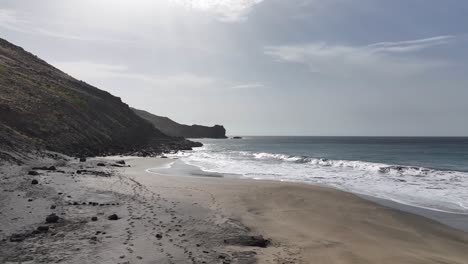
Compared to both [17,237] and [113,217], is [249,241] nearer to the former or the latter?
[113,217]

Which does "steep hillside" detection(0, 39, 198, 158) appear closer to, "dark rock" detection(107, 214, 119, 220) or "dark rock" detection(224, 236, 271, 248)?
"dark rock" detection(107, 214, 119, 220)

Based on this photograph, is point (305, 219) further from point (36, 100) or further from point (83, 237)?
point (36, 100)

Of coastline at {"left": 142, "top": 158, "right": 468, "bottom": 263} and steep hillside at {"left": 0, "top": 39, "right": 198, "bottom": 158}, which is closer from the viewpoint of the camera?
coastline at {"left": 142, "top": 158, "right": 468, "bottom": 263}

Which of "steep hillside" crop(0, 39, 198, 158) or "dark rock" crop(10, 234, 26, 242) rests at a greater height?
"steep hillside" crop(0, 39, 198, 158)

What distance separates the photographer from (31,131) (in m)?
34.0

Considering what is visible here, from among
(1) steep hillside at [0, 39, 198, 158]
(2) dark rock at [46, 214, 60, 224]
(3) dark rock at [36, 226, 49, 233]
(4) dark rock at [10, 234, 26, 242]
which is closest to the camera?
(4) dark rock at [10, 234, 26, 242]

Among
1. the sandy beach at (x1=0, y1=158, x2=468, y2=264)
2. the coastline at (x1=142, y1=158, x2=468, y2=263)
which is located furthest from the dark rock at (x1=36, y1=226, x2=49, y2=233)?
the coastline at (x1=142, y1=158, x2=468, y2=263)

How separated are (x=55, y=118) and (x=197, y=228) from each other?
116 ft

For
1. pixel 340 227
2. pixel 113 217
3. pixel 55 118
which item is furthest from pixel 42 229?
pixel 55 118

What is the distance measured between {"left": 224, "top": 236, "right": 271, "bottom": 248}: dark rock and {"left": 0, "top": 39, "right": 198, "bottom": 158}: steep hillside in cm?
1714

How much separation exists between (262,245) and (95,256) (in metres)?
4.59

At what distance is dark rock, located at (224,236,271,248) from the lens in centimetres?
1044

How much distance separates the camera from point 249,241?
1057 centimetres

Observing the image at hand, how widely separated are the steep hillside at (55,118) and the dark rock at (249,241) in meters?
17.1
